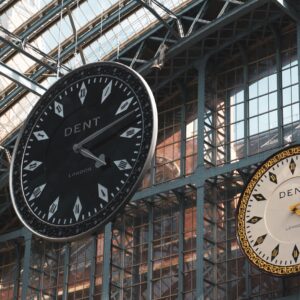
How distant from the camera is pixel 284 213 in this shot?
29016 millimetres

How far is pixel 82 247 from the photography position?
34.6m

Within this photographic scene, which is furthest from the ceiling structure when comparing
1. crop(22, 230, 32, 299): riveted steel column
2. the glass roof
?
crop(22, 230, 32, 299): riveted steel column

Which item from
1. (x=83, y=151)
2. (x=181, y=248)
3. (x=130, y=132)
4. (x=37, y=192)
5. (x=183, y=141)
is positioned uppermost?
(x=183, y=141)

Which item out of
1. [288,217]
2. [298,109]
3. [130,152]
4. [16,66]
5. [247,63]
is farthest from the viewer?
[16,66]

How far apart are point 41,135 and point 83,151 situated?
1482 mm

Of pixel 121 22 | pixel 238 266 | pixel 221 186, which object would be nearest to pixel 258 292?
pixel 238 266

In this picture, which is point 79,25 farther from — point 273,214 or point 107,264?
point 273,214

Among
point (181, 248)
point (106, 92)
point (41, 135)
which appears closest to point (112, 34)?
point (181, 248)

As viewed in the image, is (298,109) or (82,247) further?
(82,247)

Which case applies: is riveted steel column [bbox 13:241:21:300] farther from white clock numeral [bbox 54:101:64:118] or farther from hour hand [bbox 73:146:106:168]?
hour hand [bbox 73:146:106:168]

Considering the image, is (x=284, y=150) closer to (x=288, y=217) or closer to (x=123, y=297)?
(x=288, y=217)

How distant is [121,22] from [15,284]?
28.1 ft

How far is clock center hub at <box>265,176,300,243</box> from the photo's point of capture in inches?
1126

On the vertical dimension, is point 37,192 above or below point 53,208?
above
